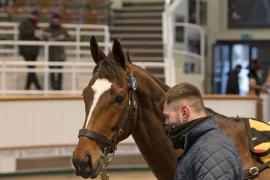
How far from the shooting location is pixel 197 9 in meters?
19.6

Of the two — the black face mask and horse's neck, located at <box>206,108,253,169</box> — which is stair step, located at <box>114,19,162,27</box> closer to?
horse's neck, located at <box>206,108,253,169</box>

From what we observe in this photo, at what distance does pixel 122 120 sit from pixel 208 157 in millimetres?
1291

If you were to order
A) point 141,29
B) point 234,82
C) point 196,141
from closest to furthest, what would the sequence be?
point 196,141 → point 234,82 → point 141,29

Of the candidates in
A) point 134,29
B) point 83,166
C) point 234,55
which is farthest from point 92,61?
point 83,166

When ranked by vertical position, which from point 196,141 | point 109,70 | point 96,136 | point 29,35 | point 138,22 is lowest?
point 138,22

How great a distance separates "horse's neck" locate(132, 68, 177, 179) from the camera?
3.55 metres

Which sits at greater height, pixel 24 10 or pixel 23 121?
pixel 24 10

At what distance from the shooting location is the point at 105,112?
324 centimetres

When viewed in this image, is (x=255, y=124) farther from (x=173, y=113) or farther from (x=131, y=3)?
(x=131, y=3)

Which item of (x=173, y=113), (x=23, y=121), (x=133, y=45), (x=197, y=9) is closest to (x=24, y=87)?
(x=23, y=121)

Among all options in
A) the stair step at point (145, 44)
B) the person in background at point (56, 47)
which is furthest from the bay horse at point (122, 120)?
the stair step at point (145, 44)

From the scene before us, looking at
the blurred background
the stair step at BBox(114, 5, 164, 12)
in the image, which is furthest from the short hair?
the stair step at BBox(114, 5, 164, 12)

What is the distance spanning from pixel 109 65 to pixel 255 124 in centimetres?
97

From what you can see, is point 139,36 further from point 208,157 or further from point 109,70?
point 208,157
